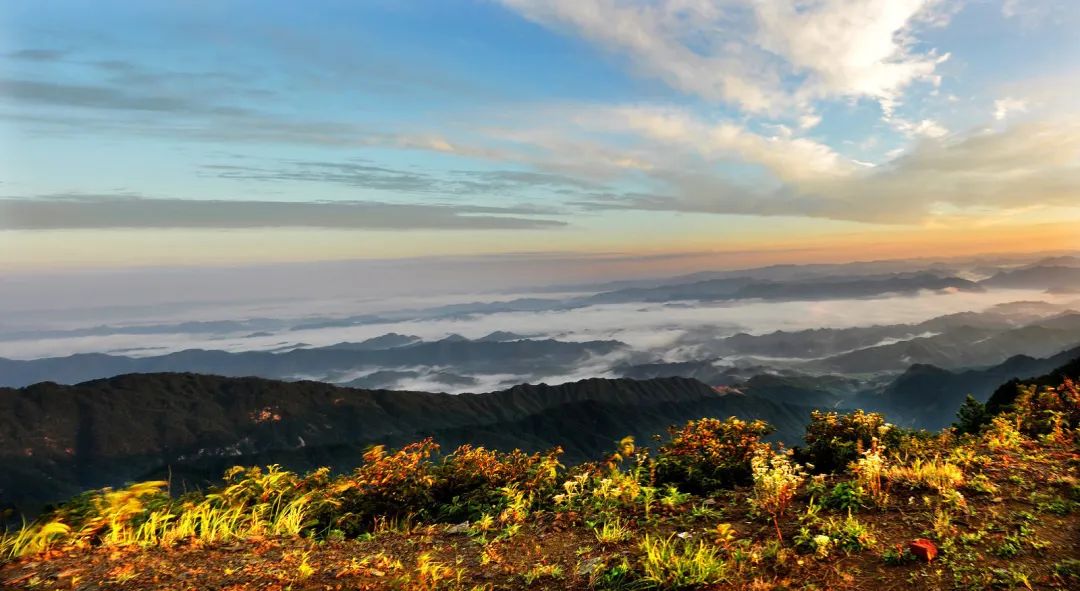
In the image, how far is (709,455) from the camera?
28.1 feet

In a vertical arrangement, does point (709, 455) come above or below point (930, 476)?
below

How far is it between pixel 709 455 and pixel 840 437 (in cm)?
274

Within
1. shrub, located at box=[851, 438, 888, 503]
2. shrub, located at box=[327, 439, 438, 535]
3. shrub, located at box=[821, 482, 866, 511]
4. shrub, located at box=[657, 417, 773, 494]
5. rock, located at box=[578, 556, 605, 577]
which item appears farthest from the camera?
shrub, located at box=[657, 417, 773, 494]

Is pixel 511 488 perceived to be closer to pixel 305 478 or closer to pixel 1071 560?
pixel 305 478

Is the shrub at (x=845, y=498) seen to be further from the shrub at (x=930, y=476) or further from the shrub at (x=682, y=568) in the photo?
the shrub at (x=682, y=568)

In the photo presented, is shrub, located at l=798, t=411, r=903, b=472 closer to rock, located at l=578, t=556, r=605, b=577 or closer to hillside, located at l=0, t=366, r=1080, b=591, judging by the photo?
hillside, located at l=0, t=366, r=1080, b=591

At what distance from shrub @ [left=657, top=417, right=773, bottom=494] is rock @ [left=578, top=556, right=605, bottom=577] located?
3.05 metres

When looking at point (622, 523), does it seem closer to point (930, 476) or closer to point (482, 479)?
point (482, 479)

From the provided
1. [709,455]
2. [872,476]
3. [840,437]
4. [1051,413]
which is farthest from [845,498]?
[1051,413]

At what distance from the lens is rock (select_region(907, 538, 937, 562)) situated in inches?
195

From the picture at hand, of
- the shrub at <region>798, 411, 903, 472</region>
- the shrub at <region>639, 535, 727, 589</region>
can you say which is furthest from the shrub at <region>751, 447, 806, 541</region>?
the shrub at <region>798, 411, 903, 472</region>

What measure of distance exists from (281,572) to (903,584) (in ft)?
20.6

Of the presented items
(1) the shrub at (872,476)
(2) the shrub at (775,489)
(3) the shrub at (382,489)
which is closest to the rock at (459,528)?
(3) the shrub at (382,489)

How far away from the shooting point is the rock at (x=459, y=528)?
7121 millimetres
